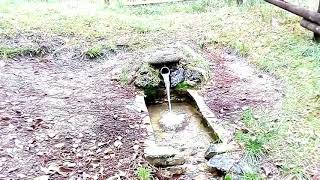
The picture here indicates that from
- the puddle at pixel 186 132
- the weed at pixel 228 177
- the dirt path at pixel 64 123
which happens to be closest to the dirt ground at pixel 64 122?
the dirt path at pixel 64 123

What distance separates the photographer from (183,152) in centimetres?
364

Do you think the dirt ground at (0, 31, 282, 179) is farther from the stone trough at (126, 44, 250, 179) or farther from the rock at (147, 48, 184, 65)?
the rock at (147, 48, 184, 65)

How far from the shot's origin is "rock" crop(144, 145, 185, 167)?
3.26 m

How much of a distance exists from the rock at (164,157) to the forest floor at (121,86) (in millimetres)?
94

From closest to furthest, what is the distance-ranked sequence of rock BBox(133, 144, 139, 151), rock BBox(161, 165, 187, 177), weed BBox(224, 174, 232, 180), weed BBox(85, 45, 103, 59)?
1. weed BBox(224, 174, 232, 180)
2. rock BBox(161, 165, 187, 177)
3. rock BBox(133, 144, 139, 151)
4. weed BBox(85, 45, 103, 59)

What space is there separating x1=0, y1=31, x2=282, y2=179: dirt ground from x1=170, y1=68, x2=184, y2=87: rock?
1.29ft

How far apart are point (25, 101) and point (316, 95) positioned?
3.26 m

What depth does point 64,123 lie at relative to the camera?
3955 millimetres

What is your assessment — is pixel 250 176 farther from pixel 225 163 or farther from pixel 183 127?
pixel 183 127

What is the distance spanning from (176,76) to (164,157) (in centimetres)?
211

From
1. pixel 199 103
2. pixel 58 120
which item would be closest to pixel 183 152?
pixel 199 103

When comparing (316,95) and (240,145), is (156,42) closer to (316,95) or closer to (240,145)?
(316,95)

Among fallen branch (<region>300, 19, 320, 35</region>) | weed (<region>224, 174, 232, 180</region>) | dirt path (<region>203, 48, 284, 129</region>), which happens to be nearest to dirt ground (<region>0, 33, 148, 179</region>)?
weed (<region>224, 174, 232, 180</region>)

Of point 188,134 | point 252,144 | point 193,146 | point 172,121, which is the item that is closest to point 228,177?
point 252,144
